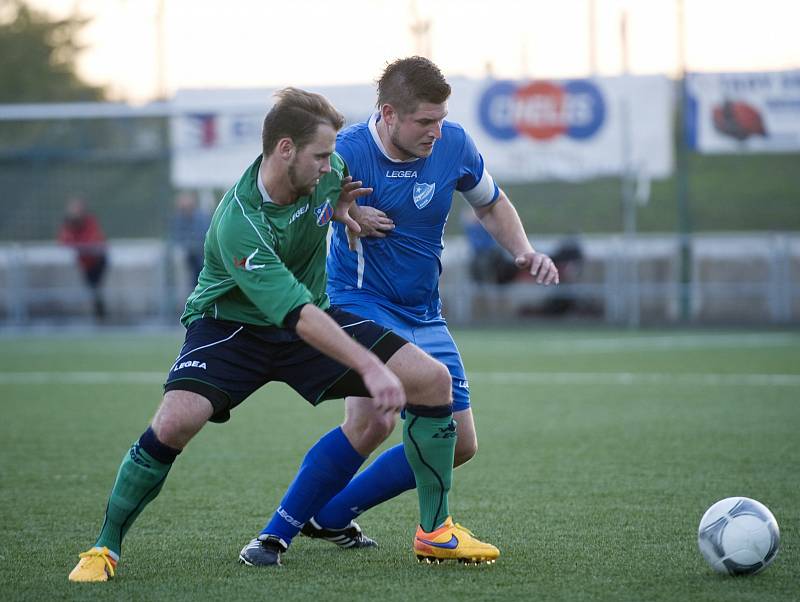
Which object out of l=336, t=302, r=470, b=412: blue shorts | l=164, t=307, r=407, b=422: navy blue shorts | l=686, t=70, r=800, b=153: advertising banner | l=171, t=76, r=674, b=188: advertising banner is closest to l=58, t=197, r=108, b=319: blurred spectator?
l=171, t=76, r=674, b=188: advertising banner

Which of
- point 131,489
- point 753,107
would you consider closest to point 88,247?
point 753,107

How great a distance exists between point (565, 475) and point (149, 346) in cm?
1024

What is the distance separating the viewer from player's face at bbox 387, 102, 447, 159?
4.73 meters

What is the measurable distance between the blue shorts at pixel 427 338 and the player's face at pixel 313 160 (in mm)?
809

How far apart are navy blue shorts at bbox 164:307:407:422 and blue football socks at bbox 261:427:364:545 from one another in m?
0.37

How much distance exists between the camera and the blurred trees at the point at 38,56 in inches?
1280

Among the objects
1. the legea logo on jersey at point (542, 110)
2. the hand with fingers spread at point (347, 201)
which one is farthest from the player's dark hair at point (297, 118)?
the legea logo on jersey at point (542, 110)

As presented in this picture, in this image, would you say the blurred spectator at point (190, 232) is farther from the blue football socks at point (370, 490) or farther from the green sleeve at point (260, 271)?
the green sleeve at point (260, 271)

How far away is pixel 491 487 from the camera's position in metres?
6.29

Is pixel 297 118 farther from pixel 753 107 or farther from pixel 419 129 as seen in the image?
pixel 753 107

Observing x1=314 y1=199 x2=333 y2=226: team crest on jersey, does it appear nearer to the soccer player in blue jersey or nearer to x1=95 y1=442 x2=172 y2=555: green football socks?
the soccer player in blue jersey

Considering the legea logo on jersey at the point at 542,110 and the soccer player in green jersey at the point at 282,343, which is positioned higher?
the legea logo on jersey at the point at 542,110

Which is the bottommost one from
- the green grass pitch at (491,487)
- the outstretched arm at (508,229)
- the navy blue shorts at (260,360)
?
the green grass pitch at (491,487)

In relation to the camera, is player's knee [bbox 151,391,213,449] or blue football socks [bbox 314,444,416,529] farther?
blue football socks [bbox 314,444,416,529]
